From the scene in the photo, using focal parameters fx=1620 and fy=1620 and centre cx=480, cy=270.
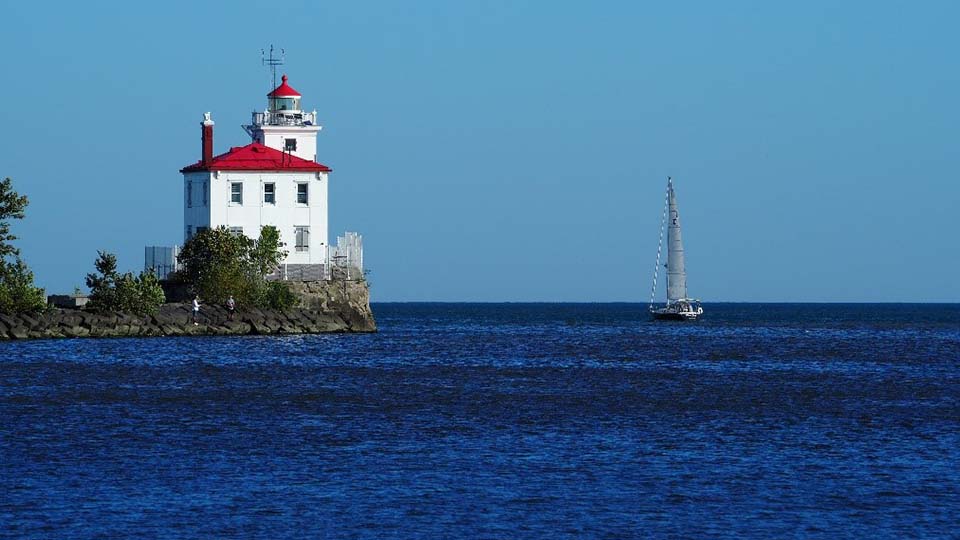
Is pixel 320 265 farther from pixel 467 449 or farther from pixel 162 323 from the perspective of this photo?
pixel 467 449

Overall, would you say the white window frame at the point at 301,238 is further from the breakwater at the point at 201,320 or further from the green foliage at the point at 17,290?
the green foliage at the point at 17,290

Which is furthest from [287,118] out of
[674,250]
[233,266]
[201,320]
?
[674,250]

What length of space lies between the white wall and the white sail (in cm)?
4672

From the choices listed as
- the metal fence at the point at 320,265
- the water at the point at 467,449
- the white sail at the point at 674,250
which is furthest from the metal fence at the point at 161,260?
the white sail at the point at 674,250

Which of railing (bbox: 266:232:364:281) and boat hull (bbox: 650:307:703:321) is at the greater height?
railing (bbox: 266:232:364:281)

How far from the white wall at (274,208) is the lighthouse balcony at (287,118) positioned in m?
7.36

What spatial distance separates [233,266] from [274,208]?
4.76m

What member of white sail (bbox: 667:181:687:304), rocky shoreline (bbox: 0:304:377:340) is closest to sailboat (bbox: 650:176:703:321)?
white sail (bbox: 667:181:687:304)

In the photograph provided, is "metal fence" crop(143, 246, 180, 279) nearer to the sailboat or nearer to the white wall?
the white wall

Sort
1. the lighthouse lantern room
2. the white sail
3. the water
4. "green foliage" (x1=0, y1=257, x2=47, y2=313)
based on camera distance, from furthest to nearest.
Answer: the white sail
the lighthouse lantern room
"green foliage" (x1=0, y1=257, x2=47, y2=313)
the water

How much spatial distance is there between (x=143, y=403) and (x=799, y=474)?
62.3 feet

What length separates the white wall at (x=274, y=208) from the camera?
76.1 meters

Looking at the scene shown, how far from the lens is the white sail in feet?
391

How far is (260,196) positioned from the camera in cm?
7638
